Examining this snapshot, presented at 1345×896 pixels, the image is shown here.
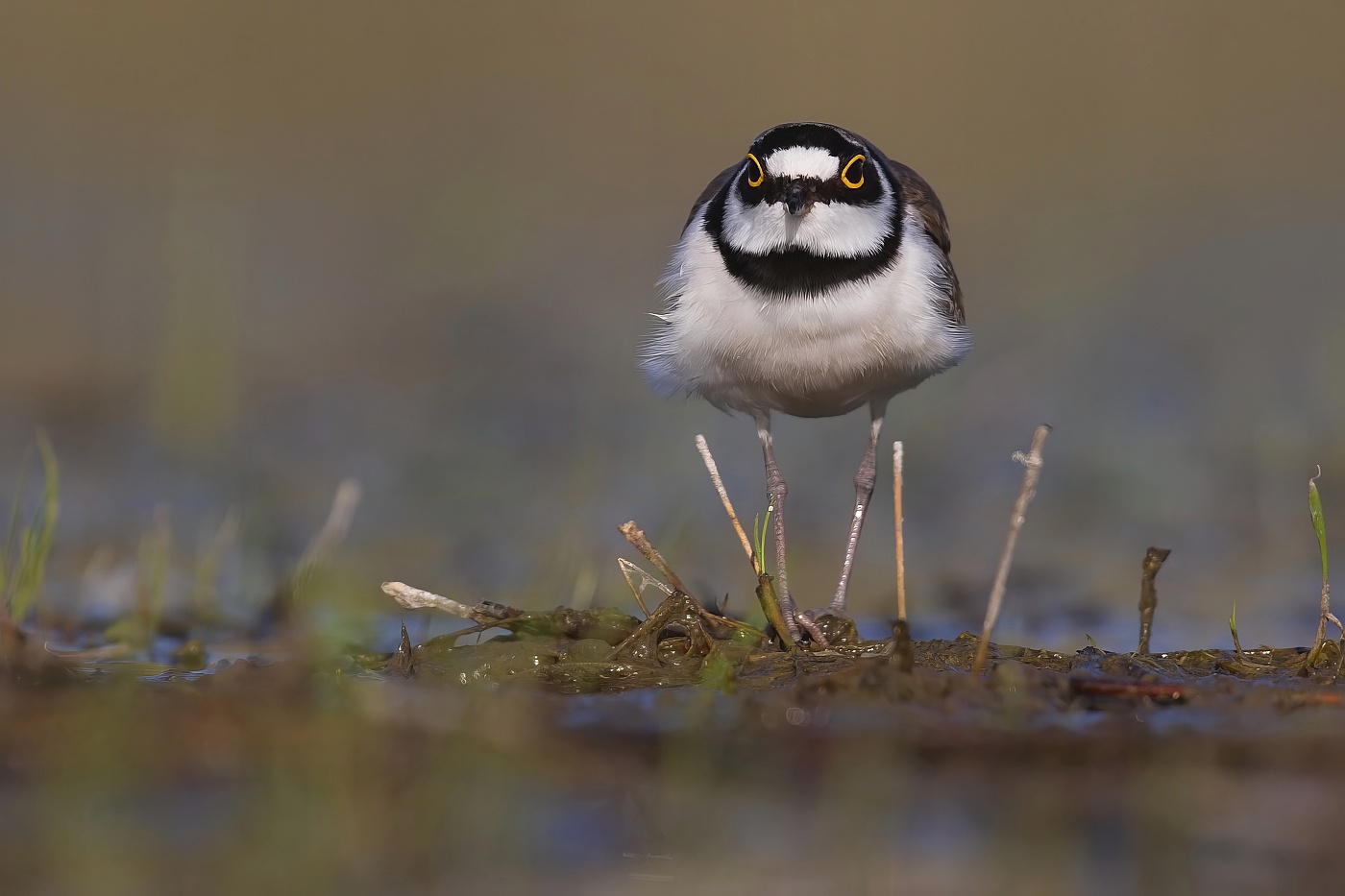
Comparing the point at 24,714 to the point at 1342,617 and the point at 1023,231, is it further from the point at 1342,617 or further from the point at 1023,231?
the point at 1023,231

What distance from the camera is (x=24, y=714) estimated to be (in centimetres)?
296

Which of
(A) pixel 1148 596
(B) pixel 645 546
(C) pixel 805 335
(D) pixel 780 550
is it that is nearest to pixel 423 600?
(B) pixel 645 546

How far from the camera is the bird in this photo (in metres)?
4.61

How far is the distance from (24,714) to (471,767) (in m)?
0.92

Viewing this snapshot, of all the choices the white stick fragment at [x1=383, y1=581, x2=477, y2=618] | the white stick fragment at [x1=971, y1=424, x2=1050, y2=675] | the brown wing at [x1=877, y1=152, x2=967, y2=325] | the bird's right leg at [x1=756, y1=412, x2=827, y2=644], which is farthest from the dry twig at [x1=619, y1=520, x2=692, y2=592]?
the brown wing at [x1=877, y1=152, x2=967, y2=325]

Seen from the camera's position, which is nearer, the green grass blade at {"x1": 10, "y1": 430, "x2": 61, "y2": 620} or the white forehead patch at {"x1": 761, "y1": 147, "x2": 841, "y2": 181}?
the green grass blade at {"x1": 10, "y1": 430, "x2": 61, "y2": 620}

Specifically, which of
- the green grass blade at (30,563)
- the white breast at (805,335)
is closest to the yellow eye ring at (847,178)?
the white breast at (805,335)

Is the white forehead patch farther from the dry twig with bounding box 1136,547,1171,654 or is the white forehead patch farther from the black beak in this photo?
the dry twig with bounding box 1136,547,1171,654

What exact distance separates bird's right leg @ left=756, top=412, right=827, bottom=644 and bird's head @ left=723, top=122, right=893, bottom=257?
75 cm

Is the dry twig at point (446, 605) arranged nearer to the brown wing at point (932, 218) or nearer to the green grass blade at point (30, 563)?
the green grass blade at point (30, 563)

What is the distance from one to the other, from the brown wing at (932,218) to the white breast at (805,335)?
80mm

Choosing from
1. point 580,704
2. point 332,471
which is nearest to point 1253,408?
point 332,471

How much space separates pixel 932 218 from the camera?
5266 millimetres

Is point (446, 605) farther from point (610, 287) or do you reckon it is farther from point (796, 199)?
point (610, 287)
